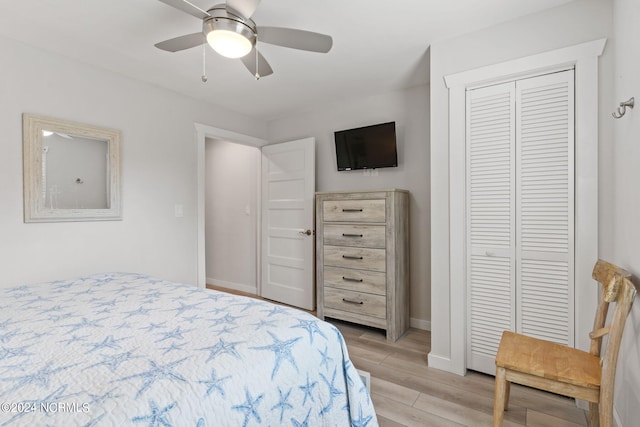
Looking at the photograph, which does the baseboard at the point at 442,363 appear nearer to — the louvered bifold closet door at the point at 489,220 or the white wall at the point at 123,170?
the louvered bifold closet door at the point at 489,220

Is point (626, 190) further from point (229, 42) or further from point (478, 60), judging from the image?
point (229, 42)

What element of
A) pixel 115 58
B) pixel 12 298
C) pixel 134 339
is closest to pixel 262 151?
pixel 115 58

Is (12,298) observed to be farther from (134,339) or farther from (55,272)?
(134,339)

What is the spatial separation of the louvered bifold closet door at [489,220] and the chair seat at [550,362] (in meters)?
0.50

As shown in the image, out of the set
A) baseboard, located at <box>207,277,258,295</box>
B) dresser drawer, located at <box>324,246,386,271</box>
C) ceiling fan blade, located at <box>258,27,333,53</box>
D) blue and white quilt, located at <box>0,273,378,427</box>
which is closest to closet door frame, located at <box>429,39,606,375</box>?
dresser drawer, located at <box>324,246,386,271</box>

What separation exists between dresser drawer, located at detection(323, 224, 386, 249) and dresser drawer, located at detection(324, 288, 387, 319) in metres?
0.47

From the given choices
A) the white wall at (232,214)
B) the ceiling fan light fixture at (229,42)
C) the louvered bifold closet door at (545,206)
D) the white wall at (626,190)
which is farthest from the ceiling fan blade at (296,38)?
the white wall at (232,214)

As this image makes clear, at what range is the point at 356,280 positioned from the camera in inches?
118

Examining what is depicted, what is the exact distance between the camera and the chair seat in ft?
4.40

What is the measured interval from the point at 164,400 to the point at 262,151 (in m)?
3.50

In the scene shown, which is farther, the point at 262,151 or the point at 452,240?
the point at 262,151

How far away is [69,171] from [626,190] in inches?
139

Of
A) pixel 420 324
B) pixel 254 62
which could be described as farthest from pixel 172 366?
pixel 420 324

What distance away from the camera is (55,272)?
7.70 feet
